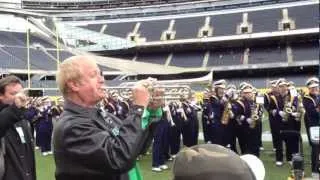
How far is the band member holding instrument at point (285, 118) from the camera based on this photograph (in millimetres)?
11055

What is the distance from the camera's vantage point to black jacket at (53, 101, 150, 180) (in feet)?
8.14

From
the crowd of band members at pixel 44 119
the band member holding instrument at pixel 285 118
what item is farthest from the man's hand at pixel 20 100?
the crowd of band members at pixel 44 119

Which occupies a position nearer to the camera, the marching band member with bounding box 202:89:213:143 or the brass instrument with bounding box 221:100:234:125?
the brass instrument with bounding box 221:100:234:125

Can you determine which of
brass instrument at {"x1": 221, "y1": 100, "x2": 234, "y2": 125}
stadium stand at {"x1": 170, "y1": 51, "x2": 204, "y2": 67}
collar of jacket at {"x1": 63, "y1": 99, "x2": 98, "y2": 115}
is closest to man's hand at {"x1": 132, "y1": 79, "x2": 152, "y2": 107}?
collar of jacket at {"x1": 63, "y1": 99, "x2": 98, "y2": 115}

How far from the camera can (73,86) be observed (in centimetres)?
272

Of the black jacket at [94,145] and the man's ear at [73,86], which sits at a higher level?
the man's ear at [73,86]

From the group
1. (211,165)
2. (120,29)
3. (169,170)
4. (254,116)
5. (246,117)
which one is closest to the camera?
(211,165)

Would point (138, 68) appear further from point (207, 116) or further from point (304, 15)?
point (207, 116)

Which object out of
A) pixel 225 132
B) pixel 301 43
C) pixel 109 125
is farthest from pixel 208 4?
pixel 109 125

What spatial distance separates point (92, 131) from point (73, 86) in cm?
28

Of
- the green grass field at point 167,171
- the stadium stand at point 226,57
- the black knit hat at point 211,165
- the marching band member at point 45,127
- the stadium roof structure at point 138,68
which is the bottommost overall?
the green grass field at point 167,171

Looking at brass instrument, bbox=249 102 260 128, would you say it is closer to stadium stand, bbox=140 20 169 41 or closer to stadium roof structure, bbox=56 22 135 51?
stadium roof structure, bbox=56 22 135 51

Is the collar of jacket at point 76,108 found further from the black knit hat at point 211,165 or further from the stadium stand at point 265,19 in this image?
the stadium stand at point 265,19

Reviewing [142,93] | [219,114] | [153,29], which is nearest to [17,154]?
[142,93]
